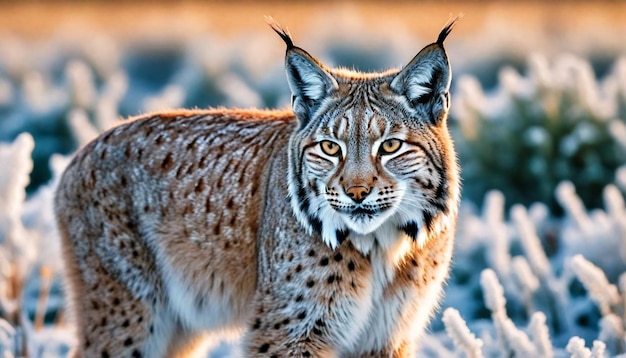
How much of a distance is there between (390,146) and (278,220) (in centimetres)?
65

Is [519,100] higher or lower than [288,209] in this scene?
higher

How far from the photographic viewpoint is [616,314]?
580 centimetres

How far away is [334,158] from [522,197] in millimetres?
4511

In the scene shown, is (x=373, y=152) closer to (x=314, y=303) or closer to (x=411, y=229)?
(x=411, y=229)

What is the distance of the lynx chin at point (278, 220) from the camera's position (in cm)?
459

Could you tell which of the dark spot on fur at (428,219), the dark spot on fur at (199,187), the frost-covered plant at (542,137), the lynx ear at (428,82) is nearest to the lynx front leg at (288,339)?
the dark spot on fur at (428,219)

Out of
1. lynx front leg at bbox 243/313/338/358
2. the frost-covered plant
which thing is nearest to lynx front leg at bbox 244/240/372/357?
lynx front leg at bbox 243/313/338/358

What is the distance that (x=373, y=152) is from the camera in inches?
177

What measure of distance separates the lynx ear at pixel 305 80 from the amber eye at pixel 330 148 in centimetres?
24

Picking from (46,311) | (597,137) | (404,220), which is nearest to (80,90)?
(46,311)

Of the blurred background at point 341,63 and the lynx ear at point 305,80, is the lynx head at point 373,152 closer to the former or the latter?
the lynx ear at point 305,80

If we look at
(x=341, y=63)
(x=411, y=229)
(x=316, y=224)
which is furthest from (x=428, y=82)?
(x=341, y=63)

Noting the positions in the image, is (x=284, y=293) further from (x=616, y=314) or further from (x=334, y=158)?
(x=616, y=314)

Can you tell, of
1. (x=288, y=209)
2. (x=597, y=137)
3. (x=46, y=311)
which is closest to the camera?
(x=288, y=209)
